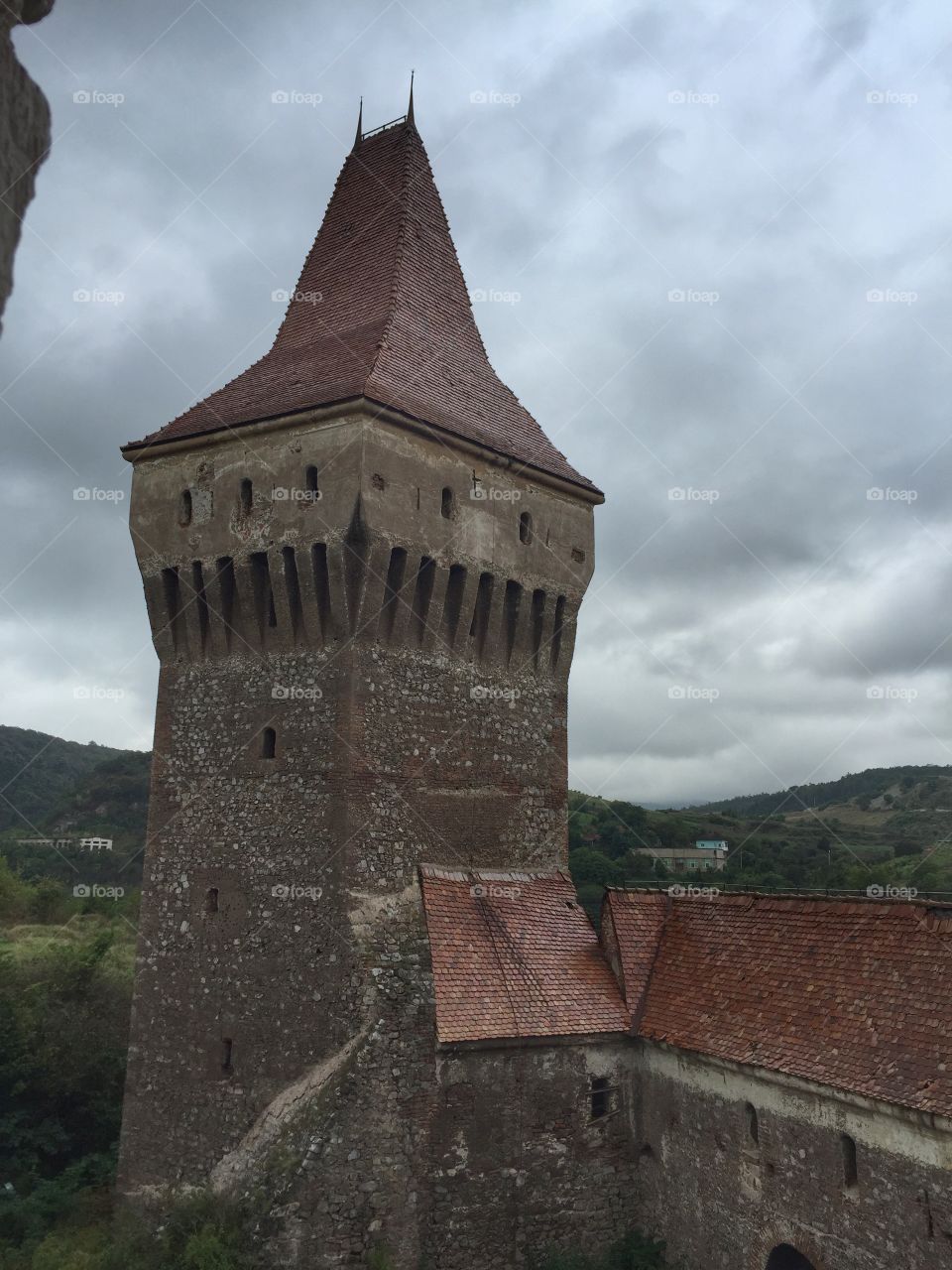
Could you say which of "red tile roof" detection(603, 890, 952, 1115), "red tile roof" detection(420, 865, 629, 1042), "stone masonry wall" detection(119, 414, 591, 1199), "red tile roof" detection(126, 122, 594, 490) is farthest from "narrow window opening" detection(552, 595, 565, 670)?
"red tile roof" detection(603, 890, 952, 1115)

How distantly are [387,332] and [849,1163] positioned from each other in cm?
1222

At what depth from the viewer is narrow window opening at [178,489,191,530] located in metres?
14.3

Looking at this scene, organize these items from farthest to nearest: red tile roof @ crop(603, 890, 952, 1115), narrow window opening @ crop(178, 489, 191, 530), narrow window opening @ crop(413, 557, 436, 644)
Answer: narrow window opening @ crop(178, 489, 191, 530) < narrow window opening @ crop(413, 557, 436, 644) < red tile roof @ crop(603, 890, 952, 1115)

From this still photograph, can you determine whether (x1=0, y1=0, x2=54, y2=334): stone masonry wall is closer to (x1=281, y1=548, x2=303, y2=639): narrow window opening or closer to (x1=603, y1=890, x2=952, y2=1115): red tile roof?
(x1=603, y1=890, x2=952, y2=1115): red tile roof

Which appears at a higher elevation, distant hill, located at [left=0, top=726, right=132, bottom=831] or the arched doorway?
distant hill, located at [left=0, top=726, right=132, bottom=831]

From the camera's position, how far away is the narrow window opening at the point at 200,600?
1402 centimetres

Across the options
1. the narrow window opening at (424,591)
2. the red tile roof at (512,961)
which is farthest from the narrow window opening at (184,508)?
the red tile roof at (512,961)

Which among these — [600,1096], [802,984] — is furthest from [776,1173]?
[600,1096]

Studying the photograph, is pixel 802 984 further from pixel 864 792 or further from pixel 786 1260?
pixel 864 792

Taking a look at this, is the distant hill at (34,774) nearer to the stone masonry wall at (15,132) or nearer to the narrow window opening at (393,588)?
the narrow window opening at (393,588)

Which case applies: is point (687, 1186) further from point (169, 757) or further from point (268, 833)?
point (169, 757)

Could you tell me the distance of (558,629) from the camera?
15664mm

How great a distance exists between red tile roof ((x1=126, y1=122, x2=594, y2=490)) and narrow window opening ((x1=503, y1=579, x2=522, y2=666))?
207 cm

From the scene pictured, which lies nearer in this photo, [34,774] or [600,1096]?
[600,1096]
